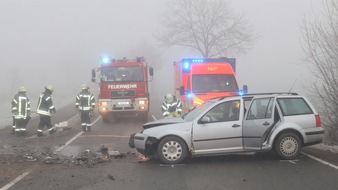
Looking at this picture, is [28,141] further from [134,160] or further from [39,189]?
[39,189]

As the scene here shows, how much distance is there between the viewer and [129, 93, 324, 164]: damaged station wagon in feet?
27.5

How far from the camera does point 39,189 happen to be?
6.42m

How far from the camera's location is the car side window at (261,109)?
8.65m

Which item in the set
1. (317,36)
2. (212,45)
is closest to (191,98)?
(317,36)

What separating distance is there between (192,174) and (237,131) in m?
1.60

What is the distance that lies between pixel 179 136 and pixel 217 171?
1188 mm

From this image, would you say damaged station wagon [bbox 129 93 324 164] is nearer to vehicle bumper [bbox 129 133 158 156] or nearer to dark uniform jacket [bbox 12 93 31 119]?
vehicle bumper [bbox 129 133 158 156]

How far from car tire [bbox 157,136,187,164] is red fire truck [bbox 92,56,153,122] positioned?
1025cm

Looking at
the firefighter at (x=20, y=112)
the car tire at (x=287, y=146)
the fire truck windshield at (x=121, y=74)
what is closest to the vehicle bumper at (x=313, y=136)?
the car tire at (x=287, y=146)

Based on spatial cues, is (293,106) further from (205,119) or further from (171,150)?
(171,150)

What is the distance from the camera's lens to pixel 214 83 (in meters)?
15.0

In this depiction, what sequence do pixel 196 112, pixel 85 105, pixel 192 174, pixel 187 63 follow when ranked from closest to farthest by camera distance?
pixel 192 174 → pixel 196 112 → pixel 85 105 → pixel 187 63

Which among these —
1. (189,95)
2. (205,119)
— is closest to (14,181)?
(205,119)

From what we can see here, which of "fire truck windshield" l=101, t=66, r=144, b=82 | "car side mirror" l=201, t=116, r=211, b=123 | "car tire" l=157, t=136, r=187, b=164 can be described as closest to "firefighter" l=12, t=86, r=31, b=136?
"fire truck windshield" l=101, t=66, r=144, b=82
